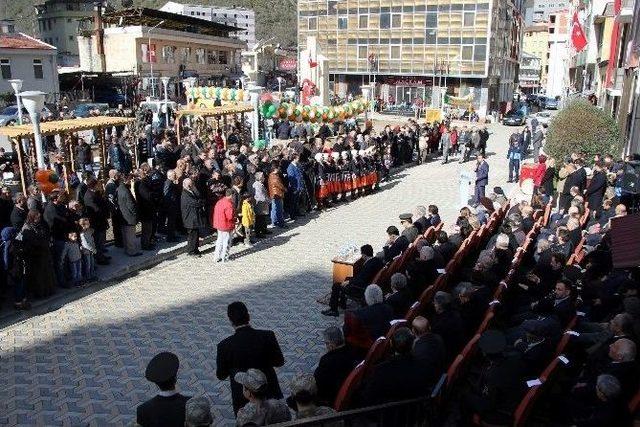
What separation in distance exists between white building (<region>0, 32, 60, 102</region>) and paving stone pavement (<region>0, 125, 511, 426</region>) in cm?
3349

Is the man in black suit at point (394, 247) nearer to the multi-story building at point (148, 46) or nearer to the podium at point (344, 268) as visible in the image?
the podium at point (344, 268)

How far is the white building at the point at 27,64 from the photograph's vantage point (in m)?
38.1

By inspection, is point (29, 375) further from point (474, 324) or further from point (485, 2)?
point (485, 2)

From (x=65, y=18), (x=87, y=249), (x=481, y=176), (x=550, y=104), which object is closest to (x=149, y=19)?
(x=65, y=18)

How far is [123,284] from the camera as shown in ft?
31.0

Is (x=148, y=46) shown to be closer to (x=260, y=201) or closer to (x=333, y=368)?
(x=260, y=201)

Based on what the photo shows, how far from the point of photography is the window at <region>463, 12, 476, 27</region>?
4653 cm

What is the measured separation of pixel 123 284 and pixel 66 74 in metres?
40.3

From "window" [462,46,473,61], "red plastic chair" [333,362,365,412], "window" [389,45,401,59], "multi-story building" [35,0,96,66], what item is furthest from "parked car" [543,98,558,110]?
"multi-story building" [35,0,96,66]

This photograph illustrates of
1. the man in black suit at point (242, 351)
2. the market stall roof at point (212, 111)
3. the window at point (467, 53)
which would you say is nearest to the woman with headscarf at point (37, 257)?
the man in black suit at point (242, 351)

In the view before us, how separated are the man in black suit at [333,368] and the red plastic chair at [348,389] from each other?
0.10 m

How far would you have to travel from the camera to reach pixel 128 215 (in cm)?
1004

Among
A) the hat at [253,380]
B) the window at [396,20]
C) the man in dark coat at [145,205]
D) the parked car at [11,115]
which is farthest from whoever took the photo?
the window at [396,20]

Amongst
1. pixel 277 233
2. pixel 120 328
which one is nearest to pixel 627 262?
pixel 120 328
